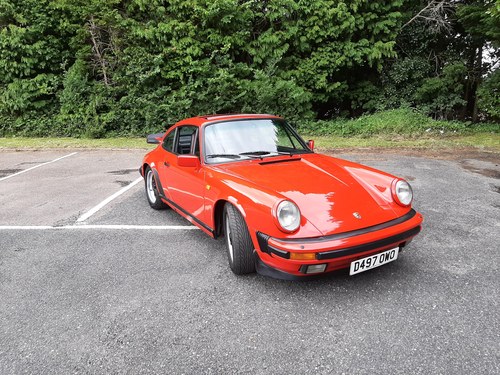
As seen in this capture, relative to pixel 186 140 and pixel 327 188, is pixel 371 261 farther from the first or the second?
pixel 186 140

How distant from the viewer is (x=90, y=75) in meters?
14.2

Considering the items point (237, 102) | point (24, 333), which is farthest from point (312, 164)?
point (237, 102)

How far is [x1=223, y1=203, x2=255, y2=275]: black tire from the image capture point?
9.19 ft

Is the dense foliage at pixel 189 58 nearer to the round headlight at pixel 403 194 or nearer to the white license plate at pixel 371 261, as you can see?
the round headlight at pixel 403 194

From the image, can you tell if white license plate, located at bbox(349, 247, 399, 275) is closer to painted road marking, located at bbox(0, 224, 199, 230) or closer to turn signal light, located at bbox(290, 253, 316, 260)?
turn signal light, located at bbox(290, 253, 316, 260)

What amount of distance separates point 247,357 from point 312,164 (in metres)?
1.98

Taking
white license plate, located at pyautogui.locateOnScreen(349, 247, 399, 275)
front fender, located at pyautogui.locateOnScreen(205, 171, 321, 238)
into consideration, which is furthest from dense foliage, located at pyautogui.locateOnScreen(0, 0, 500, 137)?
white license plate, located at pyautogui.locateOnScreen(349, 247, 399, 275)

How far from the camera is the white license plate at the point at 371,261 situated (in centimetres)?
256

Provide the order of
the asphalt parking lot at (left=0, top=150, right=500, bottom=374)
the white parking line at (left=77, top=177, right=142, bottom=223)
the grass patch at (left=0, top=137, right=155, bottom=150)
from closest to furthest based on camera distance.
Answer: the asphalt parking lot at (left=0, top=150, right=500, bottom=374), the white parking line at (left=77, top=177, right=142, bottom=223), the grass patch at (left=0, top=137, right=155, bottom=150)

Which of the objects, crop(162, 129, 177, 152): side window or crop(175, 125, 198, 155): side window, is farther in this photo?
crop(162, 129, 177, 152): side window

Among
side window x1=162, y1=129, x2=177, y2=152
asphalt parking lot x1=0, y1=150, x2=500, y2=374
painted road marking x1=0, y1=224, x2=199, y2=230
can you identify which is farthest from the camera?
side window x1=162, y1=129, x2=177, y2=152

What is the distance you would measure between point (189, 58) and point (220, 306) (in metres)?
11.7

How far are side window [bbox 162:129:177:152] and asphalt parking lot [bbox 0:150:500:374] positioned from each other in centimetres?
95

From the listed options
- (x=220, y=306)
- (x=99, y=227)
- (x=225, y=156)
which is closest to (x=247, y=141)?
(x=225, y=156)
